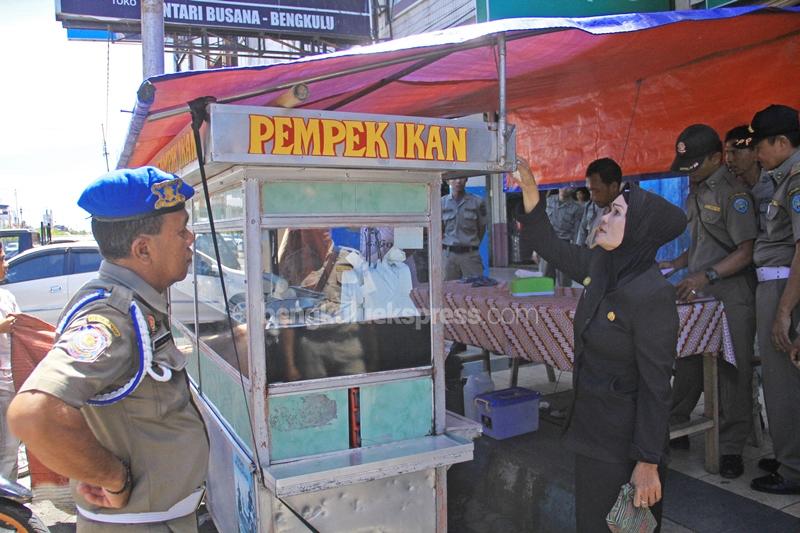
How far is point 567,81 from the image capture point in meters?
Result: 4.20

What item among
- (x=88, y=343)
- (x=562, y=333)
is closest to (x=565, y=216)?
(x=562, y=333)

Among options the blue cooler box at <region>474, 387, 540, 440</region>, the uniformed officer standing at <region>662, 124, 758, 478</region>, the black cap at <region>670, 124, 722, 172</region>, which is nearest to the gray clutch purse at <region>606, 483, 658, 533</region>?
the uniformed officer standing at <region>662, 124, 758, 478</region>

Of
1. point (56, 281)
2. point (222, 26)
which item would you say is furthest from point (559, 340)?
point (222, 26)

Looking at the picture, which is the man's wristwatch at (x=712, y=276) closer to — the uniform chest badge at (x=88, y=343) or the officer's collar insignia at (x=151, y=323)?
the officer's collar insignia at (x=151, y=323)

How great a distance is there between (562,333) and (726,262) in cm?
104

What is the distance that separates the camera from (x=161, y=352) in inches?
65.0

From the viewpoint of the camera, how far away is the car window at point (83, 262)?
380 inches

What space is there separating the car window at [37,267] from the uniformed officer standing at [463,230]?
6115mm

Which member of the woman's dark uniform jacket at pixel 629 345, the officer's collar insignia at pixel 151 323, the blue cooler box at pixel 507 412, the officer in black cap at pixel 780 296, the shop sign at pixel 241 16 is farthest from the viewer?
the shop sign at pixel 241 16

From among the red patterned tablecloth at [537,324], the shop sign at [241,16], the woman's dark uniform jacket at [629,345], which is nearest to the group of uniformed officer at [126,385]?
the red patterned tablecloth at [537,324]

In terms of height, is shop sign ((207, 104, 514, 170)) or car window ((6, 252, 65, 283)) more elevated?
shop sign ((207, 104, 514, 170))

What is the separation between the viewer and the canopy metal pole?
2.48 meters

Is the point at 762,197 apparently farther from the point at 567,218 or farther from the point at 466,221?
the point at 567,218

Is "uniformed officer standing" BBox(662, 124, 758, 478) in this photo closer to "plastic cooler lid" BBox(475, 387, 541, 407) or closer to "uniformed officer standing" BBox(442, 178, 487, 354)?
"plastic cooler lid" BBox(475, 387, 541, 407)
